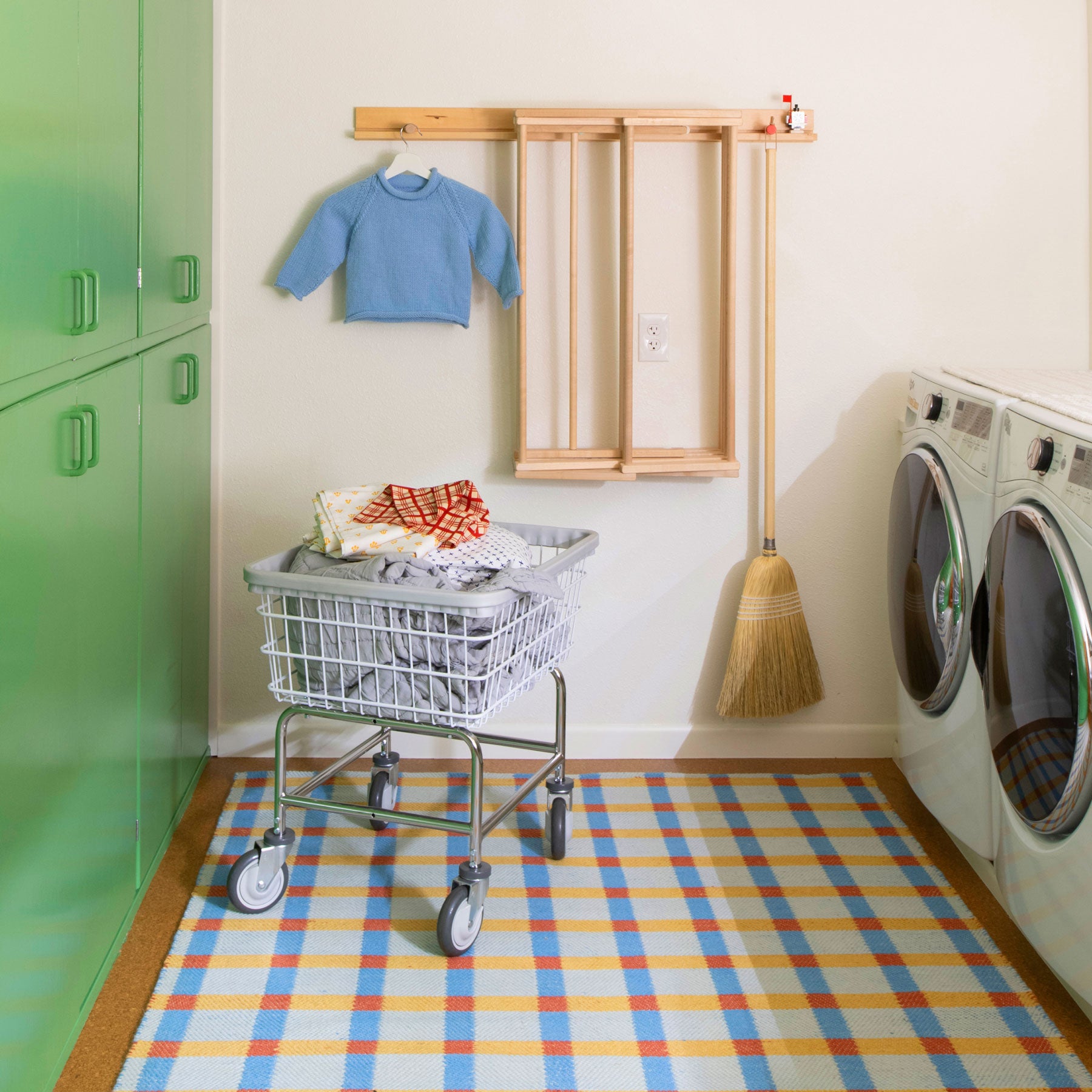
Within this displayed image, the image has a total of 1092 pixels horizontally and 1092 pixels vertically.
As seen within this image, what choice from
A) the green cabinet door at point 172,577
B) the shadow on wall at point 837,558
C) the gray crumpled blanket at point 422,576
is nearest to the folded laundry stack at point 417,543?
the gray crumpled blanket at point 422,576

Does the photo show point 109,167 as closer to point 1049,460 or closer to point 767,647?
point 1049,460

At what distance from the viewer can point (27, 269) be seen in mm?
1226

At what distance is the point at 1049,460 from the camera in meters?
1.50

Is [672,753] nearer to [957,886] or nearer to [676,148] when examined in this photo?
[957,886]

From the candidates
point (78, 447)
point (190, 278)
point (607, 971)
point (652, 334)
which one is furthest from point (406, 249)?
point (607, 971)

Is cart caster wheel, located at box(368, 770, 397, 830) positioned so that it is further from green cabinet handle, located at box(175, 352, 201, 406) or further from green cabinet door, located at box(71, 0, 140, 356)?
green cabinet door, located at box(71, 0, 140, 356)

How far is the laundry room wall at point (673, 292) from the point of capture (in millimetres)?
2312

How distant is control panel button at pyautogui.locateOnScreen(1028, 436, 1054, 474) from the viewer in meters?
1.50

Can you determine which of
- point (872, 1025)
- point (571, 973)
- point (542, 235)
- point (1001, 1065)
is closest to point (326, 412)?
point (542, 235)

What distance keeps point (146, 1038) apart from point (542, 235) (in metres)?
1.66

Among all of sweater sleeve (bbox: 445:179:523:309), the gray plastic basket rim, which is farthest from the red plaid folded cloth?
sweater sleeve (bbox: 445:179:523:309)

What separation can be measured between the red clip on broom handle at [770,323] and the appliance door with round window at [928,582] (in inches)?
11.1

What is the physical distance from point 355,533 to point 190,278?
65 centimetres

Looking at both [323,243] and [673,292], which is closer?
[323,243]
